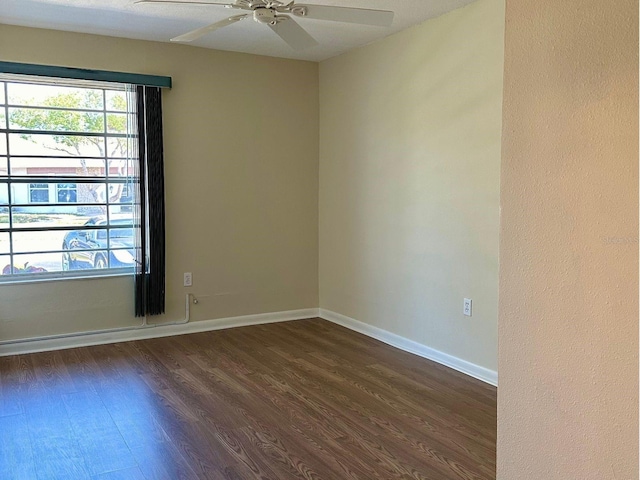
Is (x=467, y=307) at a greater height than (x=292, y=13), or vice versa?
(x=292, y=13)

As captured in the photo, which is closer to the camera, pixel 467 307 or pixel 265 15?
pixel 265 15

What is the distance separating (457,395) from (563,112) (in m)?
2.59

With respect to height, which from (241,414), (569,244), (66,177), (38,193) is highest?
(66,177)

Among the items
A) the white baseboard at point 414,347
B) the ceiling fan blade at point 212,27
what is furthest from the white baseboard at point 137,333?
the ceiling fan blade at point 212,27

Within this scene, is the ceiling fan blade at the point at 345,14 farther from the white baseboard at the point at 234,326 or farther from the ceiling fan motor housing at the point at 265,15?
the white baseboard at the point at 234,326

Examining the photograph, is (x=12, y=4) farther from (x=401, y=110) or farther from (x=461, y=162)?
(x=461, y=162)

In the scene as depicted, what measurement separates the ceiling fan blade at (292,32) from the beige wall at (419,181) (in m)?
1.12

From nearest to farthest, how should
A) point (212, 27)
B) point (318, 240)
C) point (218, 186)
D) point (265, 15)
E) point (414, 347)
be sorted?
1. point (265, 15)
2. point (212, 27)
3. point (414, 347)
4. point (218, 186)
5. point (318, 240)

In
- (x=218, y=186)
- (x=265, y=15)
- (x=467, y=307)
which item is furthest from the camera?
(x=218, y=186)

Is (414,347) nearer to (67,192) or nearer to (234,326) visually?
(234,326)

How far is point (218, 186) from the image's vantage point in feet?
16.3

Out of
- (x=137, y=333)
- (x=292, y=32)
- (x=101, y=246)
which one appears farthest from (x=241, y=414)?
(x=101, y=246)

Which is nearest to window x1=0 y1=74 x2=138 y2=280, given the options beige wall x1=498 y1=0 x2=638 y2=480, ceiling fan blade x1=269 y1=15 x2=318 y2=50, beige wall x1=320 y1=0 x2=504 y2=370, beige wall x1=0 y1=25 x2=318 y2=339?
beige wall x1=0 y1=25 x2=318 y2=339

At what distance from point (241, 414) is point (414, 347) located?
1.63 meters
